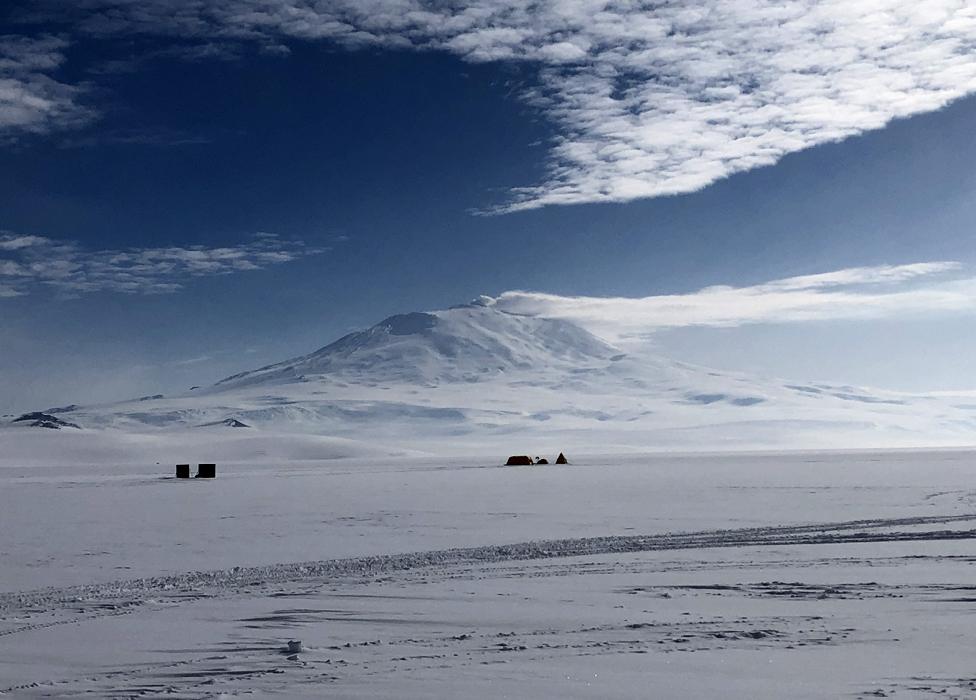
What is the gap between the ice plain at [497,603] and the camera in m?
6.24

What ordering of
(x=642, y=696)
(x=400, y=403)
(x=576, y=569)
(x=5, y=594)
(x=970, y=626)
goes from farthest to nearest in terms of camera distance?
(x=400, y=403)
(x=576, y=569)
(x=5, y=594)
(x=970, y=626)
(x=642, y=696)

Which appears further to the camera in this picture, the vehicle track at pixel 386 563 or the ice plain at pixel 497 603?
the vehicle track at pixel 386 563

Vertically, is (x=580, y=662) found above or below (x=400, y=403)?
below

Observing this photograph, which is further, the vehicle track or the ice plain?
the vehicle track

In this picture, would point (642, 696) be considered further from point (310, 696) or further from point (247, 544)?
point (247, 544)

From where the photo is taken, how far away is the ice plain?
624 cm

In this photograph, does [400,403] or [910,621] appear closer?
[910,621]

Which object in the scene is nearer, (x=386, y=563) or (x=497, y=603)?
(x=497, y=603)

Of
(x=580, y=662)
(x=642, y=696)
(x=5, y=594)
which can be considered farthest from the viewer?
(x=5, y=594)

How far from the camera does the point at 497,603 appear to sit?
29.1ft

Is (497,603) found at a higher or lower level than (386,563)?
lower

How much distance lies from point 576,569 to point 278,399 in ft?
581

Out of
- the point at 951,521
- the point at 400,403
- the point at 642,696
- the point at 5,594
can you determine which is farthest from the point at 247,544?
the point at 400,403

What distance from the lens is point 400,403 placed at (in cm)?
17825
